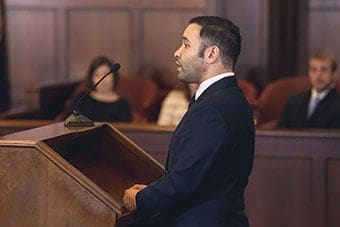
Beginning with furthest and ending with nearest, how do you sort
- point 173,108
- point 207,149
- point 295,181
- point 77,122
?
point 173,108
point 295,181
point 77,122
point 207,149

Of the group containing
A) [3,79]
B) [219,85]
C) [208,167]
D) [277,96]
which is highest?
[219,85]

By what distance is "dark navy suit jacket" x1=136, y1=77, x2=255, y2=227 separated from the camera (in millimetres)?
2936

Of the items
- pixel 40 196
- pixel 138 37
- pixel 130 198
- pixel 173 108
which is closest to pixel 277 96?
pixel 173 108

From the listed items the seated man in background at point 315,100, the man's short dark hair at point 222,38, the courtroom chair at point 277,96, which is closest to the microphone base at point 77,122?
the man's short dark hair at point 222,38

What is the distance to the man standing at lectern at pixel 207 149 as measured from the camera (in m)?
2.94

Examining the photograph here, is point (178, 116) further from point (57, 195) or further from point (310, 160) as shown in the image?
point (57, 195)

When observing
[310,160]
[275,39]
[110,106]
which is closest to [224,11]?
[275,39]

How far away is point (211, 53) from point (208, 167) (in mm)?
372

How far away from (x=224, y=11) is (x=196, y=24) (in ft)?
15.2

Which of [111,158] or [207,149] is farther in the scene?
[111,158]

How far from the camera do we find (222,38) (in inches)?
120

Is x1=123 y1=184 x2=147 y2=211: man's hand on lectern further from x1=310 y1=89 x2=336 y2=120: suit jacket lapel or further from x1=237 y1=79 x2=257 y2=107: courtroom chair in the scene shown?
x1=237 y1=79 x2=257 y2=107: courtroom chair

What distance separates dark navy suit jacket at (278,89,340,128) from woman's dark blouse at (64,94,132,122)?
103 centimetres

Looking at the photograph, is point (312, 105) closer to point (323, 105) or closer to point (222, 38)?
point (323, 105)
